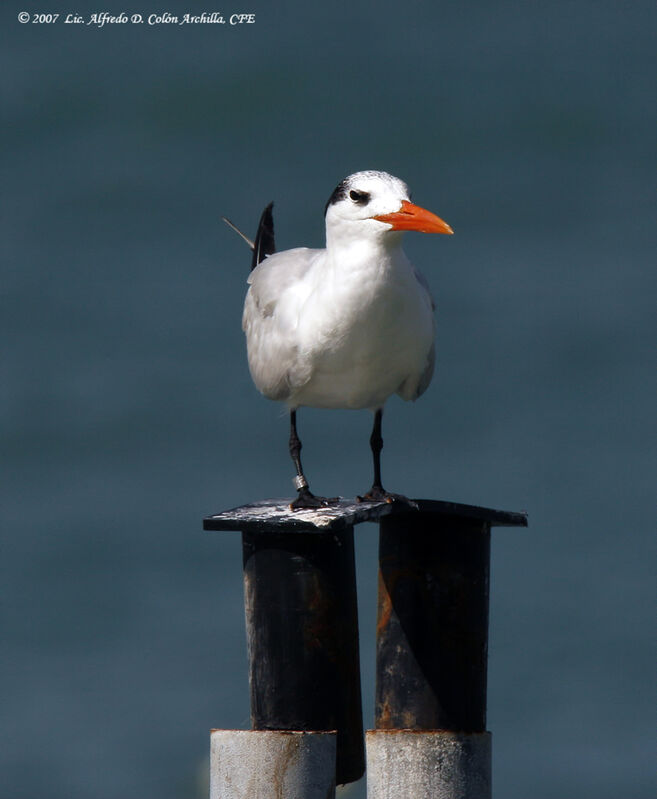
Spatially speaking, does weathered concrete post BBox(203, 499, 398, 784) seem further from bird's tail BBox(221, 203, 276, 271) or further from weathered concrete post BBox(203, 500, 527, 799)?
bird's tail BBox(221, 203, 276, 271)

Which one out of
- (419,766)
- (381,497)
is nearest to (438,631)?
(419,766)

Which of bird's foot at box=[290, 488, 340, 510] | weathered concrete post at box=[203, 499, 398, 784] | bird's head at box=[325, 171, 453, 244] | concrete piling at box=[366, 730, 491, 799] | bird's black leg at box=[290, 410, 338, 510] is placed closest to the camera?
weathered concrete post at box=[203, 499, 398, 784]

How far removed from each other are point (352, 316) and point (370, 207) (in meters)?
0.45

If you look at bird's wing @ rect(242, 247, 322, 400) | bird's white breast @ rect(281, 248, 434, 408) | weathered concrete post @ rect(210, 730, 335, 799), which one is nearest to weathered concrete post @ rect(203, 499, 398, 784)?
weathered concrete post @ rect(210, 730, 335, 799)

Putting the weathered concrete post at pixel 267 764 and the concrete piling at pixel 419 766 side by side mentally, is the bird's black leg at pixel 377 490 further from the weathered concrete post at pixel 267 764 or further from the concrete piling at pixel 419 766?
the weathered concrete post at pixel 267 764

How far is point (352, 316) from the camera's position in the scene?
6.73 meters

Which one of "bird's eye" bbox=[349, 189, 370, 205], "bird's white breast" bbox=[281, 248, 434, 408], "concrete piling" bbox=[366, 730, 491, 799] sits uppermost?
"bird's eye" bbox=[349, 189, 370, 205]

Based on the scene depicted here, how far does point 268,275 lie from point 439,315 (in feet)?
33.5

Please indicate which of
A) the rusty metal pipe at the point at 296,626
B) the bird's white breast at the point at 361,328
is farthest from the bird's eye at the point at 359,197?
the rusty metal pipe at the point at 296,626

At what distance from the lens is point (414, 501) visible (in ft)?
20.0

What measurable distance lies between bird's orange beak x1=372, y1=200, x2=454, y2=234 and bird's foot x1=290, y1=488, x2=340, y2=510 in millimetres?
1129

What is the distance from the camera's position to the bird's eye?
664 centimetres

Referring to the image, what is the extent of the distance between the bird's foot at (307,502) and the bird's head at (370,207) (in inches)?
42.1

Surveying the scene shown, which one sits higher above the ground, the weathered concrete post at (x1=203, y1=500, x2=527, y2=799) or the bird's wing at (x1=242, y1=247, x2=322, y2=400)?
the bird's wing at (x1=242, y1=247, x2=322, y2=400)
